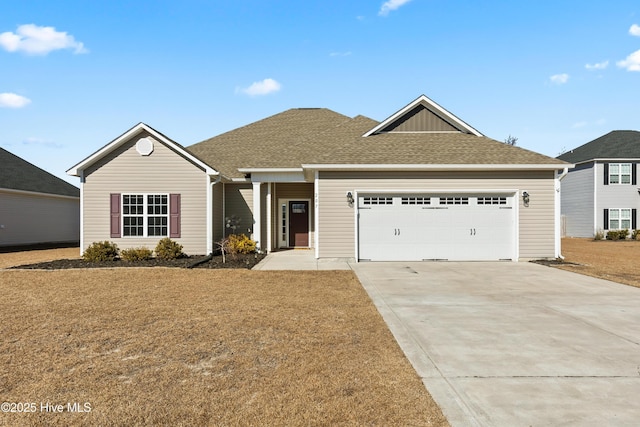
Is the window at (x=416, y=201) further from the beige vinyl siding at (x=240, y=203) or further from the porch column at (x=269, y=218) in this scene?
the beige vinyl siding at (x=240, y=203)

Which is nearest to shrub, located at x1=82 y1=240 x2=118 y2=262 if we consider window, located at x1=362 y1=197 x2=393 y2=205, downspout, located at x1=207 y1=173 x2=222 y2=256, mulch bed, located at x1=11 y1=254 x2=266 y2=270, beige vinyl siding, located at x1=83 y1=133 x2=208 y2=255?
mulch bed, located at x1=11 y1=254 x2=266 y2=270

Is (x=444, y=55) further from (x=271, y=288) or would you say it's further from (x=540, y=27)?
(x=271, y=288)

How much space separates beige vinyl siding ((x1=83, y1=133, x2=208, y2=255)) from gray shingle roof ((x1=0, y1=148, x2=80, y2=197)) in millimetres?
9111

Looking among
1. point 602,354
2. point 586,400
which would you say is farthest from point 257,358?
point 602,354

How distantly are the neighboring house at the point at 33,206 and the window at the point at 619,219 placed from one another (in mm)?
36004

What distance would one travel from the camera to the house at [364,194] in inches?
541

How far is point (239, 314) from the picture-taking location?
6602 mm

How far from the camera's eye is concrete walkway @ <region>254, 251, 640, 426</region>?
11.4 feet

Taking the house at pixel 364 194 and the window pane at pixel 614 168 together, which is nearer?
the house at pixel 364 194

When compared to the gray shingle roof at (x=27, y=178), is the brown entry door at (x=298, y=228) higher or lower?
lower

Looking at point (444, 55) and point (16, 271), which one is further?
point (444, 55)

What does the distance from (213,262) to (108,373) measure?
9309 mm

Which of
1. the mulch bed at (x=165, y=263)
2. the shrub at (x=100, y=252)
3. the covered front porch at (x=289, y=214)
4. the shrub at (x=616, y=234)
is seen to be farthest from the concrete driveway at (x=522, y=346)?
the shrub at (x=616, y=234)

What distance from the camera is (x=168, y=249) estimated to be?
46.3 feet
